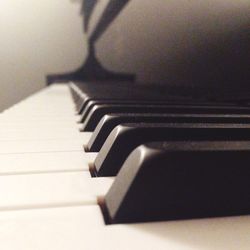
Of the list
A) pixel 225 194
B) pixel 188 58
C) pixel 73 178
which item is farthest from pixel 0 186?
pixel 188 58

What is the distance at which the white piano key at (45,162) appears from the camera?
36 centimetres

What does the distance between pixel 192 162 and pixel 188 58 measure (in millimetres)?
2525

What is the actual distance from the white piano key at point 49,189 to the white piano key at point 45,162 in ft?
0.05

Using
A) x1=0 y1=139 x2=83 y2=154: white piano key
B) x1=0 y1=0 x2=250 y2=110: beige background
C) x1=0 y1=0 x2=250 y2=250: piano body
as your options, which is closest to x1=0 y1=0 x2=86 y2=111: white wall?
x1=0 y1=0 x2=250 y2=110: beige background

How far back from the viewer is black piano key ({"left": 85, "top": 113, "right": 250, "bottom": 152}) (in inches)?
17.4

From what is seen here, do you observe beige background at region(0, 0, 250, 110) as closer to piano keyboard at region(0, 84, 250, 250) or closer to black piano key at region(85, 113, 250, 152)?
black piano key at region(85, 113, 250, 152)

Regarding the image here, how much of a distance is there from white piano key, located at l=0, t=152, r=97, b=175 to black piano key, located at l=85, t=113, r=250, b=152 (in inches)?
1.0

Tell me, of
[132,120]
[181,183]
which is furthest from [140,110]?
[181,183]

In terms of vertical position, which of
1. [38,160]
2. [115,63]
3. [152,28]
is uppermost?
[38,160]

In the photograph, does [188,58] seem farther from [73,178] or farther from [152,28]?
[73,178]

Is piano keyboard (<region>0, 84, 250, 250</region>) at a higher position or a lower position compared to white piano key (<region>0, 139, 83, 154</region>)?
higher

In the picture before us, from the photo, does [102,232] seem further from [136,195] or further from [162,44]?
[162,44]

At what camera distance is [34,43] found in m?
3.11

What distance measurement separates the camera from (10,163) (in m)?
0.38
